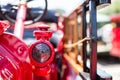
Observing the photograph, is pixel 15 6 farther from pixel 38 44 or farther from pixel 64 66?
pixel 64 66

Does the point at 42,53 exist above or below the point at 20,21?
below

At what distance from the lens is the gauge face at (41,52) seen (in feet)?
6.44

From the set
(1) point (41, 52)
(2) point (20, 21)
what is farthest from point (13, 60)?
(2) point (20, 21)

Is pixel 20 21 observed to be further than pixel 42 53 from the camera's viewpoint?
Yes

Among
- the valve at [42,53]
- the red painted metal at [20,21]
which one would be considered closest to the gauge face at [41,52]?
the valve at [42,53]

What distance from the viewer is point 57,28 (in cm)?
502

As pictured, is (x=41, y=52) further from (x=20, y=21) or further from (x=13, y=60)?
(x=20, y=21)

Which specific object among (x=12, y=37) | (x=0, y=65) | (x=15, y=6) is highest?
(x=15, y=6)

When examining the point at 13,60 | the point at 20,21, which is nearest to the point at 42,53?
the point at 13,60

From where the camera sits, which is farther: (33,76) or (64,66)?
(64,66)

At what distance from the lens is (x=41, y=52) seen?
195 cm

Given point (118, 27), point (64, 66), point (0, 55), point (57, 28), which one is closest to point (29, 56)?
point (0, 55)

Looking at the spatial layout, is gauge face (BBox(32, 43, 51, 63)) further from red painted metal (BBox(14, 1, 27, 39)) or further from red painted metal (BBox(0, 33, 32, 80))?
red painted metal (BBox(14, 1, 27, 39))

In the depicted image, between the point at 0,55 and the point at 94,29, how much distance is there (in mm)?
640
